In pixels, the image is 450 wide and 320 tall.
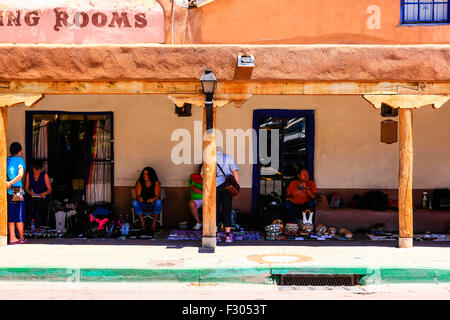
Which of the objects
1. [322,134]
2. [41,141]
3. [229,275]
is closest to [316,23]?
[322,134]

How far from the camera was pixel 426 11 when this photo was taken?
7926 millimetres

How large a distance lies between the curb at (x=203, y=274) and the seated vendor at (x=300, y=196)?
288 centimetres

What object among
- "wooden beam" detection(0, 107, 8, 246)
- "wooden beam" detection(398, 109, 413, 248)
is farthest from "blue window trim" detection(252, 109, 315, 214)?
"wooden beam" detection(0, 107, 8, 246)

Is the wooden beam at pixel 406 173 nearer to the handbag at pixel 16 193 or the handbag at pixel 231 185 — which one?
the handbag at pixel 231 185

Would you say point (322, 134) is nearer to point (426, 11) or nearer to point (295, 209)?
point (295, 209)

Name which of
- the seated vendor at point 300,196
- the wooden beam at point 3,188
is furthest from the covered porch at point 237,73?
the seated vendor at point 300,196

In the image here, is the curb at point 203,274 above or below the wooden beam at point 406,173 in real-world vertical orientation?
below

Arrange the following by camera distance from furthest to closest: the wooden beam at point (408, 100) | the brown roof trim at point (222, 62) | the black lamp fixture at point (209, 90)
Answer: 1. the wooden beam at point (408, 100)
2. the brown roof trim at point (222, 62)
3. the black lamp fixture at point (209, 90)

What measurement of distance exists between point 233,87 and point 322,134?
9.99 ft

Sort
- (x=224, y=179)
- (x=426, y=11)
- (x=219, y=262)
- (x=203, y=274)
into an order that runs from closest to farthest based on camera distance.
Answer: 1. (x=203, y=274)
2. (x=219, y=262)
3. (x=426, y=11)
4. (x=224, y=179)

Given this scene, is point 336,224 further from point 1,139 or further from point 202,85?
point 1,139

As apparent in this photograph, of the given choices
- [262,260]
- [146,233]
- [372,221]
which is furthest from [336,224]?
[146,233]

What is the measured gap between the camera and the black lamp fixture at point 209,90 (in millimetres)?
7039

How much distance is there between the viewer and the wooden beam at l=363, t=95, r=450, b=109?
7.34 metres
